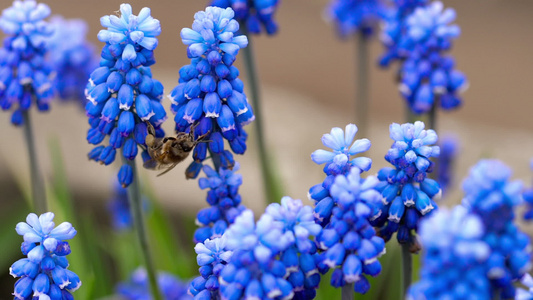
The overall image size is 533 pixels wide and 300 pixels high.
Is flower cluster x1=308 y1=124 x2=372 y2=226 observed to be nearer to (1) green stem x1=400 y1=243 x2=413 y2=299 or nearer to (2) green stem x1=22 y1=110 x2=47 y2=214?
(1) green stem x1=400 y1=243 x2=413 y2=299

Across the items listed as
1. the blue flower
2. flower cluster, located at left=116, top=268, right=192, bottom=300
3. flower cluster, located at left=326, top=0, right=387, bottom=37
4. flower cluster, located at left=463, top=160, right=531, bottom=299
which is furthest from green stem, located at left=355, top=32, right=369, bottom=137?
flower cluster, located at left=463, top=160, right=531, bottom=299

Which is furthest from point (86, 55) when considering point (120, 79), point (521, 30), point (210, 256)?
point (521, 30)

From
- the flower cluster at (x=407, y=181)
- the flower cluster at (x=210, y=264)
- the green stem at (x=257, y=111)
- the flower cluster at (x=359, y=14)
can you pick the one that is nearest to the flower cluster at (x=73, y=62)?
the green stem at (x=257, y=111)

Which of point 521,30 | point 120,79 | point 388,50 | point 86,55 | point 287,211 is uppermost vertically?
point 521,30

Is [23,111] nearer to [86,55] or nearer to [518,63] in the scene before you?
[86,55]

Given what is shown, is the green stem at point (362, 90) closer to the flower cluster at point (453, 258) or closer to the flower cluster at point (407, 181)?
the flower cluster at point (407, 181)

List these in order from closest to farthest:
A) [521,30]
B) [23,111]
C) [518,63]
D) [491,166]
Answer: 1. [491,166]
2. [23,111]
3. [518,63]
4. [521,30]

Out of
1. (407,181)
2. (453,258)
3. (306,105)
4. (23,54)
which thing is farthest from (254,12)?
(306,105)
